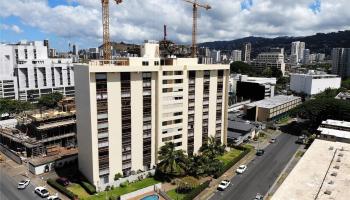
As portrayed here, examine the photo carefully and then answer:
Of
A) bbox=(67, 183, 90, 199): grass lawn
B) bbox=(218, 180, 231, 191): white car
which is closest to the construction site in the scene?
bbox=(67, 183, 90, 199): grass lawn

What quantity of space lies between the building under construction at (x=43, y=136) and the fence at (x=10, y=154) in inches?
57.0

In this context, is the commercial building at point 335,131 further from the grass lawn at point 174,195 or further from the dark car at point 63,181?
the dark car at point 63,181

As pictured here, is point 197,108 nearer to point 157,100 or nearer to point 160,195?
point 157,100

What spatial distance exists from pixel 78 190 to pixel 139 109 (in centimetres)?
2458

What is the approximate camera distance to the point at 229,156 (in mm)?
95062

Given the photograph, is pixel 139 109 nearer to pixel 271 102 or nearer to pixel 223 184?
pixel 223 184

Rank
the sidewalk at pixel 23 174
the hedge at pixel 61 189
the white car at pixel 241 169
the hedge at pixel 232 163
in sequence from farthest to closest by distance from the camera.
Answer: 1. the white car at pixel 241 169
2. the hedge at pixel 232 163
3. the sidewalk at pixel 23 174
4. the hedge at pixel 61 189

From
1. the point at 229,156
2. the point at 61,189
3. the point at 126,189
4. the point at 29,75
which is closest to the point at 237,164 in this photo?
the point at 229,156

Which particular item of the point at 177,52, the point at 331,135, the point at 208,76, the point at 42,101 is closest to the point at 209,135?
the point at 208,76

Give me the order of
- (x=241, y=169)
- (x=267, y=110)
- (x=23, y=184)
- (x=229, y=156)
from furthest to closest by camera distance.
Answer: (x=267, y=110) < (x=229, y=156) < (x=241, y=169) < (x=23, y=184)

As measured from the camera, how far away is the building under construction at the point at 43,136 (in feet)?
304

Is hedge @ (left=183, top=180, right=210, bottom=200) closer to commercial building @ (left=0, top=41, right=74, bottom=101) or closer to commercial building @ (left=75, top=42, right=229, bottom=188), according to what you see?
commercial building @ (left=75, top=42, right=229, bottom=188)

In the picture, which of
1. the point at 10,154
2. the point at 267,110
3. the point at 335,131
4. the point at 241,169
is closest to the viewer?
the point at 241,169

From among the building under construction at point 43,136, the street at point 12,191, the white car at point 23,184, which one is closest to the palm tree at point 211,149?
the street at point 12,191
